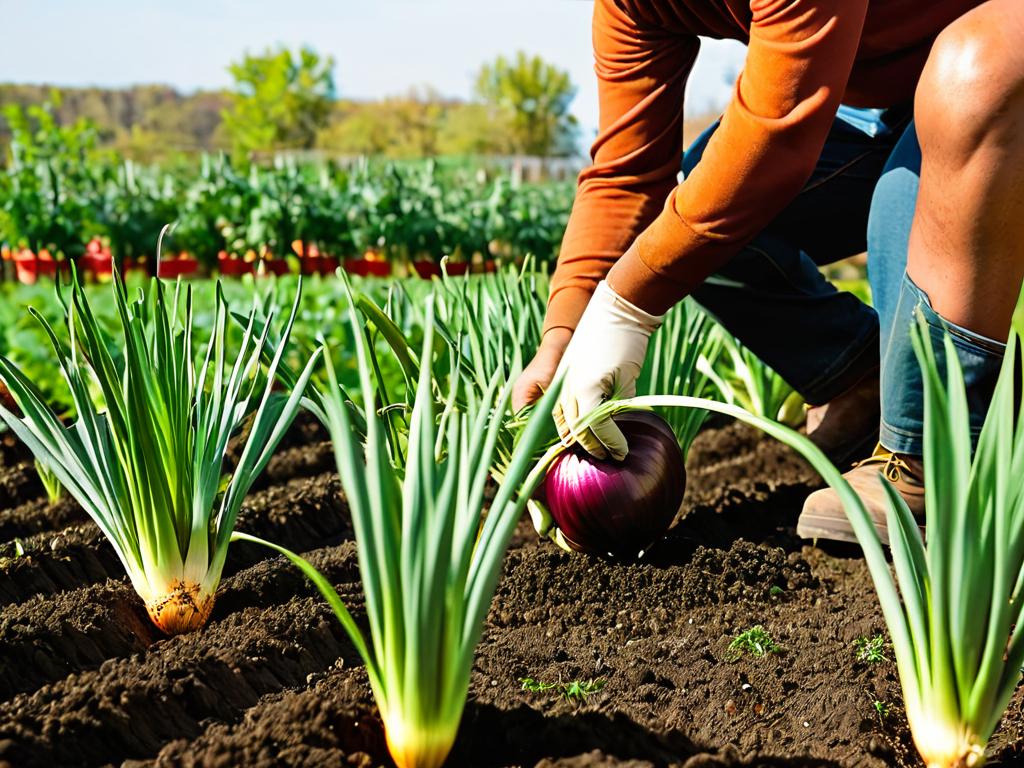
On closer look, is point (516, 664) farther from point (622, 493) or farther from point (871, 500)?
point (871, 500)

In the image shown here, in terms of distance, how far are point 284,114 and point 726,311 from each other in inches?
1629

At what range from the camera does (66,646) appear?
Answer: 146 centimetres

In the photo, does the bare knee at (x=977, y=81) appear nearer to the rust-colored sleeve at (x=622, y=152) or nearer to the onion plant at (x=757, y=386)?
the rust-colored sleeve at (x=622, y=152)

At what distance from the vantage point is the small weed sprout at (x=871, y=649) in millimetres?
1487

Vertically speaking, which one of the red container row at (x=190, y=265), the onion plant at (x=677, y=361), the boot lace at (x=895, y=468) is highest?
the onion plant at (x=677, y=361)

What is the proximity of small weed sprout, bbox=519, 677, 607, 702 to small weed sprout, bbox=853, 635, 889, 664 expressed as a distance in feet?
1.25

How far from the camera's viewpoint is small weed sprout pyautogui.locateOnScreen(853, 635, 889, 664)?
1487mm

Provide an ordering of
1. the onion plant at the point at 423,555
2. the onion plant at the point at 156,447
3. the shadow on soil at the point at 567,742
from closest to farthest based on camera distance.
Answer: the onion plant at the point at 423,555
the shadow on soil at the point at 567,742
the onion plant at the point at 156,447

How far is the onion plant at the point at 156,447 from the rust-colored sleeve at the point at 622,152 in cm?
70

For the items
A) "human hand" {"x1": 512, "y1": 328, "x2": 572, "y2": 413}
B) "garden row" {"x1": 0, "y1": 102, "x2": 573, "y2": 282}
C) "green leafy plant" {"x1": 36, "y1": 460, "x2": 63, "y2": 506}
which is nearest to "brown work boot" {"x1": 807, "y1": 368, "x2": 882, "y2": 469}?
"human hand" {"x1": 512, "y1": 328, "x2": 572, "y2": 413}

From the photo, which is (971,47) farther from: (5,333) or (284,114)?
(284,114)

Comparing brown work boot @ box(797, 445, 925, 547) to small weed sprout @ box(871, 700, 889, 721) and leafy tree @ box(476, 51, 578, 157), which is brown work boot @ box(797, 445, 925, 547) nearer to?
small weed sprout @ box(871, 700, 889, 721)

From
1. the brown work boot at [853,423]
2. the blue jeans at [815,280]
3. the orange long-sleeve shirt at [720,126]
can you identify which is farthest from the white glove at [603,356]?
the brown work boot at [853,423]

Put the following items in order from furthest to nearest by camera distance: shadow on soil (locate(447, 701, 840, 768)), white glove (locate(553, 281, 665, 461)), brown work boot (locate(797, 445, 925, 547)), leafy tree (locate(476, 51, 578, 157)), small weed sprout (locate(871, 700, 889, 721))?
leafy tree (locate(476, 51, 578, 157)) < brown work boot (locate(797, 445, 925, 547)) < white glove (locate(553, 281, 665, 461)) < small weed sprout (locate(871, 700, 889, 721)) < shadow on soil (locate(447, 701, 840, 768))
